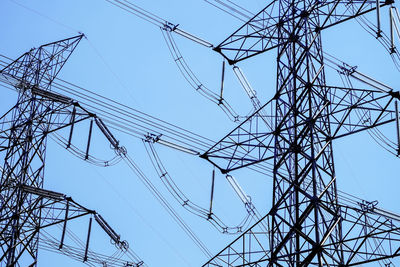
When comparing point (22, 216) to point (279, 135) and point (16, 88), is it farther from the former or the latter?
point (279, 135)

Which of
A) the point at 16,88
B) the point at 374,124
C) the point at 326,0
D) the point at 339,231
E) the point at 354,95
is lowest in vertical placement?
the point at 339,231

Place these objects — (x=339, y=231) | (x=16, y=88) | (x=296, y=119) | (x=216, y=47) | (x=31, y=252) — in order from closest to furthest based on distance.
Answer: (x=339, y=231)
(x=296, y=119)
(x=31, y=252)
(x=216, y=47)
(x=16, y=88)

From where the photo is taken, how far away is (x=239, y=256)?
25.5 m

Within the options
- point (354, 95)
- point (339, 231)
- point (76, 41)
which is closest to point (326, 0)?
point (354, 95)

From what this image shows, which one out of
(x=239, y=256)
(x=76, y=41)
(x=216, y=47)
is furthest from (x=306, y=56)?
(x=76, y=41)

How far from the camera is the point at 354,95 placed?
25.4 meters

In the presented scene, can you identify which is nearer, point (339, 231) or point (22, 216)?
point (339, 231)

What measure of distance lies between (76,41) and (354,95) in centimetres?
1257

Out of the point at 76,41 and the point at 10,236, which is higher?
the point at 76,41

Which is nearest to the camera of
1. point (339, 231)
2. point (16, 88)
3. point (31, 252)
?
point (339, 231)

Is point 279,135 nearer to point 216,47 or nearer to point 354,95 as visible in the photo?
point 354,95

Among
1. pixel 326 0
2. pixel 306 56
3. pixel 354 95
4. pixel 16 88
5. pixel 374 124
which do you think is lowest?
pixel 374 124

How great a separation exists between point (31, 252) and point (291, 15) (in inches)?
471

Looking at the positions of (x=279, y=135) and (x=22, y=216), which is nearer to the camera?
(x=279, y=135)
